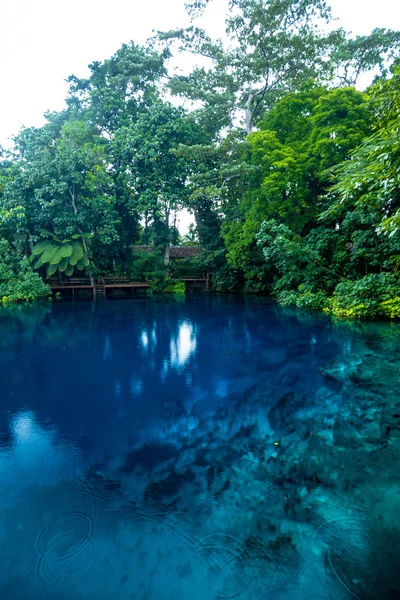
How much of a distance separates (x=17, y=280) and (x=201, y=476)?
16.5m

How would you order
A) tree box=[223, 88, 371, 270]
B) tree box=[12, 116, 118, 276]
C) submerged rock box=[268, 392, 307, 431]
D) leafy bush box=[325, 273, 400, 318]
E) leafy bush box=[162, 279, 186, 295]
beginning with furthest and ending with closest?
1. leafy bush box=[162, 279, 186, 295]
2. tree box=[12, 116, 118, 276]
3. tree box=[223, 88, 371, 270]
4. leafy bush box=[325, 273, 400, 318]
5. submerged rock box=[268, 392, 307, 431]

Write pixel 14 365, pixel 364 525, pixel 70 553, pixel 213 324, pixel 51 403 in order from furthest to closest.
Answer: pixel 213 324
pixel 14 365
pixel 51 403
pixel 364 525
pixel 70 553

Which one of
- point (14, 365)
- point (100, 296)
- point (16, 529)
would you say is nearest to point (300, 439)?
point (16, 529)

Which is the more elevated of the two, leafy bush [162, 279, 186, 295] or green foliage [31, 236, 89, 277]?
green foliage [31, 236, 89, 277]

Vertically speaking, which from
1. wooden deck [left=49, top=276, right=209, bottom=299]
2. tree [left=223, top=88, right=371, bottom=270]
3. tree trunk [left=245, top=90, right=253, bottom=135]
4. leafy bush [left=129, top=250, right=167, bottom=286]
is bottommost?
wooden deck [left=49, top=276, right=209, bottom=299]

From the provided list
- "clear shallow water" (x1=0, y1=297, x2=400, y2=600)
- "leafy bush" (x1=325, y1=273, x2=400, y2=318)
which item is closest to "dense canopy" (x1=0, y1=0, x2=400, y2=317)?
"leafy bush" (x1=325, y1=273, x2=400, y2=318)

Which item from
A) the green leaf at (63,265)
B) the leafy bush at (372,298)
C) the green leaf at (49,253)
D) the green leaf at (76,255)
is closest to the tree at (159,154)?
the green leaf at (76,255)

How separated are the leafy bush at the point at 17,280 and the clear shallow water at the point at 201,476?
10635mm

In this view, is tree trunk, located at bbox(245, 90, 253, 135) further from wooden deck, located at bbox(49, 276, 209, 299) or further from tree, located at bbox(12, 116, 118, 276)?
wooden deck, located at bbox(49, 276, 209, 299)

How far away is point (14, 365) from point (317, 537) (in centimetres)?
627

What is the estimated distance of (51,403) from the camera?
15.9 ft

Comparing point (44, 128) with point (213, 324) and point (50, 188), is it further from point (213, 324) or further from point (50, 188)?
point (213, 324)

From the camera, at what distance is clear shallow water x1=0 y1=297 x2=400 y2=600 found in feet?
7.16

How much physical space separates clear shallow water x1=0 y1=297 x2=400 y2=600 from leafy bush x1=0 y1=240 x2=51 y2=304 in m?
10.6
